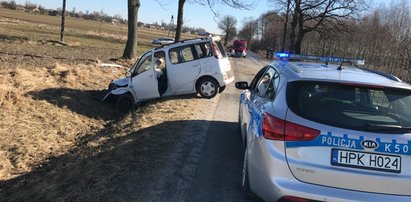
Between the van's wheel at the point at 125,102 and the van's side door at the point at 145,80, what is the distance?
273 millimetres

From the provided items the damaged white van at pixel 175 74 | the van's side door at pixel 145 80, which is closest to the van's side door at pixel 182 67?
the damaged white van at pixel 175 74

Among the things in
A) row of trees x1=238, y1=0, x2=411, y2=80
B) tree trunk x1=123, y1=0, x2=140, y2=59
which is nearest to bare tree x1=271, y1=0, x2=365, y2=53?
row of trees x1=238, y1=0, x2=411, y2=80

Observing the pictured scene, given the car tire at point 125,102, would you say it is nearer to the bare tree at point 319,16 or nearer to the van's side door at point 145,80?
the van's side door at point 145,80

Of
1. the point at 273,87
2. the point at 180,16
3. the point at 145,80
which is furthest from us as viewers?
the point at 180,16

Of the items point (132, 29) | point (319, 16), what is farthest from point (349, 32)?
point (132, 29)

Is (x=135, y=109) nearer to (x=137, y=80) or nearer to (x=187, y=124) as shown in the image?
(x=137, y=80)

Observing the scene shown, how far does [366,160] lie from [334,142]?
319 millimetres

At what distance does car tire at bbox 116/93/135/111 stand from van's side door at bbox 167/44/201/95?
124 cm

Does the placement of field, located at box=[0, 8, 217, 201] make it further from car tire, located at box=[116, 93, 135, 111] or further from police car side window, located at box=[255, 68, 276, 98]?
police car side window, located at box=[255, 68, 276, 98]

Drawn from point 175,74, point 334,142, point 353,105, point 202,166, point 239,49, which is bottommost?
point 202,166

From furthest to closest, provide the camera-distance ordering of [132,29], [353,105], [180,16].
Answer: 1. [180,16]
2. [132,29]
3. [353,105]

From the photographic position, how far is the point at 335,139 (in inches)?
167

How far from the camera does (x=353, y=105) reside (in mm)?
4570

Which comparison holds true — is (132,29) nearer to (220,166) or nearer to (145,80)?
(145,80)
